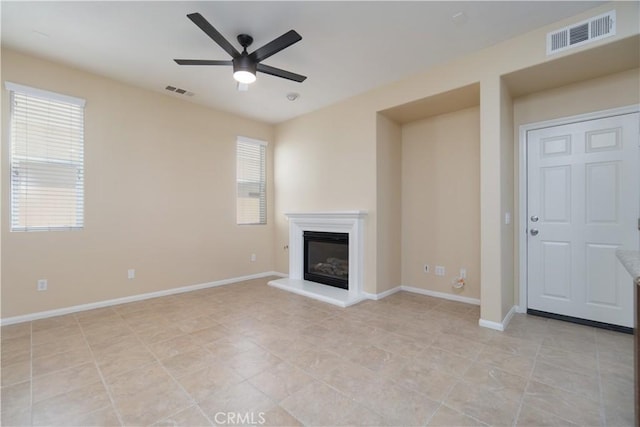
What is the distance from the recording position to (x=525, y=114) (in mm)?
3303

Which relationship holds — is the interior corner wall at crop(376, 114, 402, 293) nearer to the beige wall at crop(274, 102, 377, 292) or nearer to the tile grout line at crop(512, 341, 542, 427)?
the beige wall at crop(274, 102, 377, 292)

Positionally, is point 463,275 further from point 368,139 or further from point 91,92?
point 91,92

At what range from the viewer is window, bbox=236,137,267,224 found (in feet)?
16.6

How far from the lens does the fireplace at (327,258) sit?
170 inches

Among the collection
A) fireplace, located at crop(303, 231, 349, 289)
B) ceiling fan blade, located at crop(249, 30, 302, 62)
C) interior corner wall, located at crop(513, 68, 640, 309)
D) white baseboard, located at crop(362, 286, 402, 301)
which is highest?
ceiling fan blade, located at crop(249, 30, 302, 62)

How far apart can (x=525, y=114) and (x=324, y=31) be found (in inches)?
97.0

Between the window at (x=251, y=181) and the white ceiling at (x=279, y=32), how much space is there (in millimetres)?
1552

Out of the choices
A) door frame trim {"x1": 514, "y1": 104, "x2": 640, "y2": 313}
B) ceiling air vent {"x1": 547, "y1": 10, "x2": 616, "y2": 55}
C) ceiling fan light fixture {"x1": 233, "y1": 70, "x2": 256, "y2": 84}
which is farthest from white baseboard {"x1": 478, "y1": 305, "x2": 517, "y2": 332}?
ceiling fan light fixture {"x1": 233, "y1": 70, "x2": 256, "y2": 84}

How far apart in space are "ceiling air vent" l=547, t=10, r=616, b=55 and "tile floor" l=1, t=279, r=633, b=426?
8.51ft

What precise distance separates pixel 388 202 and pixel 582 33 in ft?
8.26

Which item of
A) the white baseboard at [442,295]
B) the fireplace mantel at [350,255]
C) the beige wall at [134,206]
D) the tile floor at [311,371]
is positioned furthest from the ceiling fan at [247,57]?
the white baseboard at [442,295]

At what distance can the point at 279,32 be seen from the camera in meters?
2.72

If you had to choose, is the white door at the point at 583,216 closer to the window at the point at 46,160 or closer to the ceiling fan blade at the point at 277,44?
the ceiling fan blade at the point at 277,44

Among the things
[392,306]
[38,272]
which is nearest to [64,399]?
[38,272]
